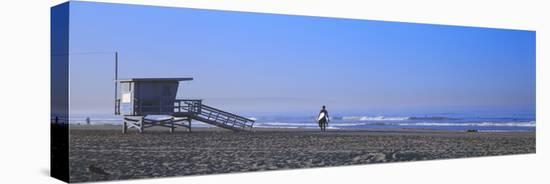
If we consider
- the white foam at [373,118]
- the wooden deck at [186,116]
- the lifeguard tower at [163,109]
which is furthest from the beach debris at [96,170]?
the white foam at [373,118]

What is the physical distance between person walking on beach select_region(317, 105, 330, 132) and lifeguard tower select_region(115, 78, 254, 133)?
159cm

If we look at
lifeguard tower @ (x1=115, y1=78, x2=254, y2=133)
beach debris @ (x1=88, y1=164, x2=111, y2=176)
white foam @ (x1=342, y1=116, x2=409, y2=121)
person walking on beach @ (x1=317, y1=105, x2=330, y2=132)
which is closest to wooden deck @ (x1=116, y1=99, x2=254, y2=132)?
lifeguard tower @ (x1=115, y1=78, x2=254, y2=133)

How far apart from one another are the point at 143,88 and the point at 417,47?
6.33m

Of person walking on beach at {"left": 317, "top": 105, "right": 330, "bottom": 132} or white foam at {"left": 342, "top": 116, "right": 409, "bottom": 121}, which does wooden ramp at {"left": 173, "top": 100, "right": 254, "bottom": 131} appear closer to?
person walking on beach at {"left": 317, "top": 105, "right": 330, "bottom": 132}

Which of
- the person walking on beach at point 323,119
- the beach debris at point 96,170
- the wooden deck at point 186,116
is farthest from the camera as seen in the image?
the person walking on beach at point 323,119

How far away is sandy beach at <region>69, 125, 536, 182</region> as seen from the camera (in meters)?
16.2

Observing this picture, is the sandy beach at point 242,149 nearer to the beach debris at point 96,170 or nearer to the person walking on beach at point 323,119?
the beach debris at point 96,170

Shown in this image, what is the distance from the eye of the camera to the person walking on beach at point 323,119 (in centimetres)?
1899

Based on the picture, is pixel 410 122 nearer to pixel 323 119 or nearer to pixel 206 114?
pixel 323 119

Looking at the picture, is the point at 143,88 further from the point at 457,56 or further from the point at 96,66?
the point at 457,56

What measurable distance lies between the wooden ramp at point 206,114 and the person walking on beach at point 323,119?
6.03ft

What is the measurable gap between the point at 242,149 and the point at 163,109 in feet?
5.54

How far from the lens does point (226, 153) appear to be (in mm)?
17656

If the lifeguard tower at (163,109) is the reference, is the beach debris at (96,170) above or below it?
below
